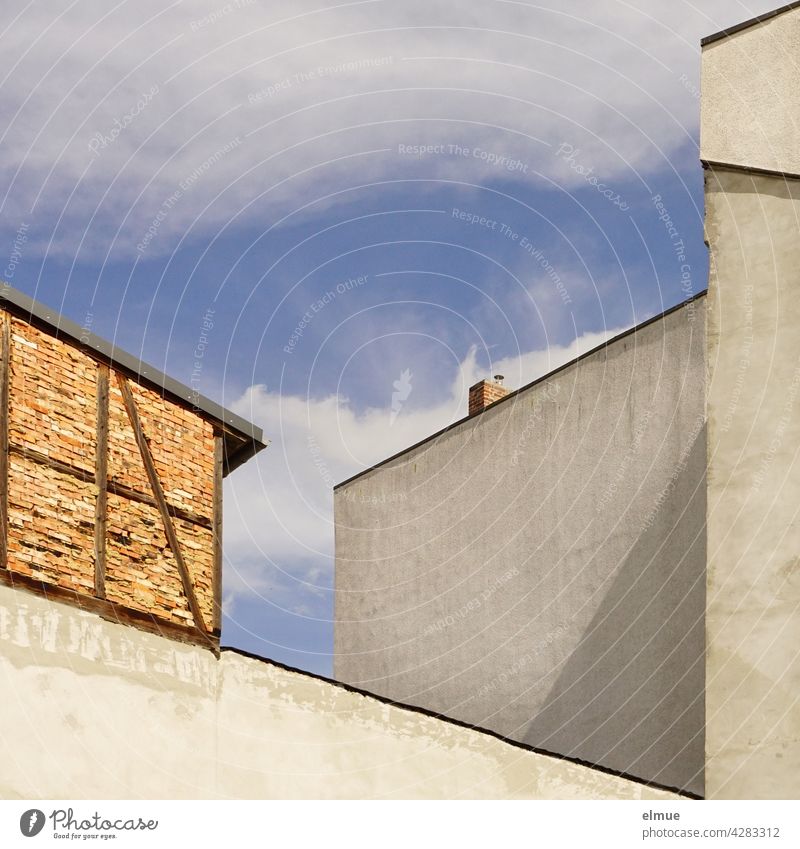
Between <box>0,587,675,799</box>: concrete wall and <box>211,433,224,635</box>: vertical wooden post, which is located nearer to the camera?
<box>0,587,675,799</box>: concrete wall

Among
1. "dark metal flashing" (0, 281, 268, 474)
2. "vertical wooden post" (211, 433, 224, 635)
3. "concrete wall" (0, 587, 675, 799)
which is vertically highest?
"dark metal flashing" (0, 281, 268, 474)

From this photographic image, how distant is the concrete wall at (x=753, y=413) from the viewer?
1250 cm

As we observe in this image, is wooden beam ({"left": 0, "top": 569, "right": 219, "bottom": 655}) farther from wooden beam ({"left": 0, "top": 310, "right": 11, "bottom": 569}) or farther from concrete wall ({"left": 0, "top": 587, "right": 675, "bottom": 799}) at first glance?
wooden beam ({"left": 0, "top": 310, "right": 11, "bottom": 569})

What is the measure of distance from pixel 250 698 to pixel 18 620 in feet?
8.40

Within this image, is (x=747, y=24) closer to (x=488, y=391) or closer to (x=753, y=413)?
(x=753, y=413)

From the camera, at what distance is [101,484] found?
13531mm

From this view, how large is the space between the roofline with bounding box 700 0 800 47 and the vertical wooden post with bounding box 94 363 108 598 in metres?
7.70

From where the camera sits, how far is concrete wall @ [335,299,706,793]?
1703 centimetres

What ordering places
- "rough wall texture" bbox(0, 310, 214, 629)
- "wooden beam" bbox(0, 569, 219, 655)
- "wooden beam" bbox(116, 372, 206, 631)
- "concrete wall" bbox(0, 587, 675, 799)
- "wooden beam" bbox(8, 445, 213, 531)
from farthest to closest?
"wooden beam" bbox(116, 372, 206, 631)
"wooden beam" bbox(8, 445, 213, 531)
"rough wall texture" bbox(0, 310, 214, 629)
"wooden beam" bbox(0, 569, 219, 655)
"concrete wall" bbox(0, 587, 675, 799)

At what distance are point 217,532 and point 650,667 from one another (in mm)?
6224

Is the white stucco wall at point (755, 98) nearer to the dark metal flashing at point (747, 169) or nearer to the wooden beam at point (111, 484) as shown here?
the dark metal flashing at point (747, 169)

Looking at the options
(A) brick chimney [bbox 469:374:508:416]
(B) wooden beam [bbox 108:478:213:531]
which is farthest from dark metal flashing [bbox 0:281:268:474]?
(A) brick chimney [bbox 469:374:508:416]

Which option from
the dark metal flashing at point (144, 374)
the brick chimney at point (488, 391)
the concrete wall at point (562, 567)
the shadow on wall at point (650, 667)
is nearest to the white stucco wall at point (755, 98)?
the concrete wall at point (562, 567)
